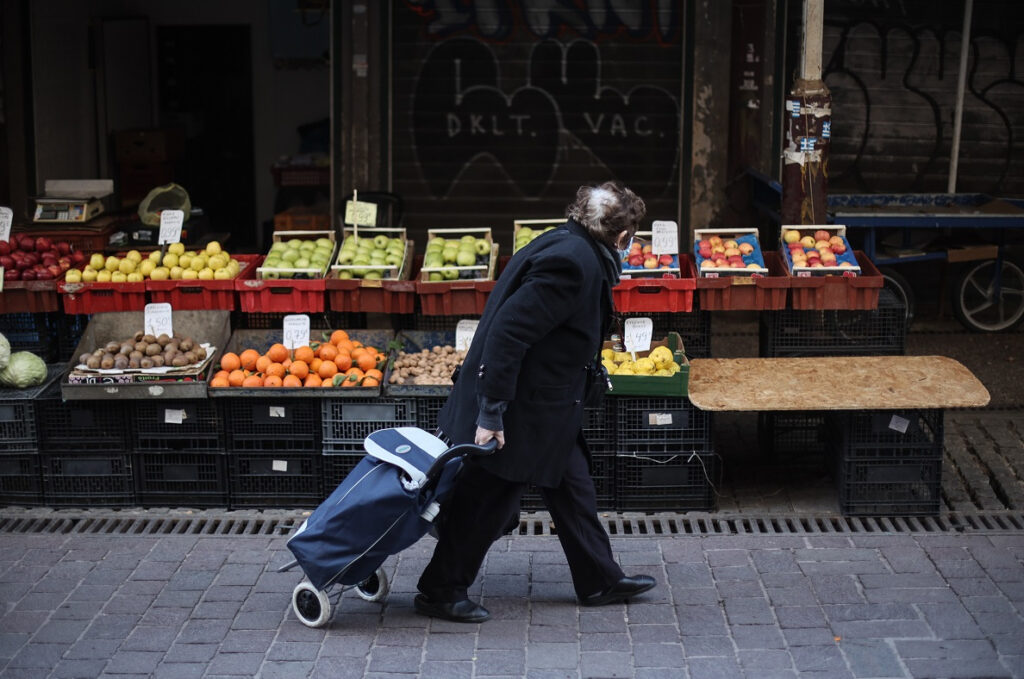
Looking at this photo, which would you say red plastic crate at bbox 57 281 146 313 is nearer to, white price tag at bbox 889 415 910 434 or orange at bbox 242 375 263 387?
orange at bbox 242 375 263 387

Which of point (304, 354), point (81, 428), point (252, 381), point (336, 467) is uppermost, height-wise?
point (304, 354)

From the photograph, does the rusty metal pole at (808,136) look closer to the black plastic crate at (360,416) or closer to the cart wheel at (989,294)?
the black plastic crate at (360,416)

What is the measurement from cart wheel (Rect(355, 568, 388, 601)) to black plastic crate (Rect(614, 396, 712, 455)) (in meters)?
1.66

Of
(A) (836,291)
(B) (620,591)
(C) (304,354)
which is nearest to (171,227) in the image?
(C) (304,354)

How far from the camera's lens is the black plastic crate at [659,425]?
6793 millimetres

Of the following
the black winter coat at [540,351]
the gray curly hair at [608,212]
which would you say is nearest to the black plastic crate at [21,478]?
the black winter coat at [540,351]

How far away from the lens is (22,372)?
23.1ft

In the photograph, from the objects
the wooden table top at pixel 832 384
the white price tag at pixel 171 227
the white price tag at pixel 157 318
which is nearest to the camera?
the wooden table top at pixel 832 384

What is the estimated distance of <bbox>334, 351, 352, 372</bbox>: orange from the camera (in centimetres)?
703

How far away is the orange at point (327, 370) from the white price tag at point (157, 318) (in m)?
1.05

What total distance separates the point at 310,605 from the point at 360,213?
319 cm

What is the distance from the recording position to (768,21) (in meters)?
10.7

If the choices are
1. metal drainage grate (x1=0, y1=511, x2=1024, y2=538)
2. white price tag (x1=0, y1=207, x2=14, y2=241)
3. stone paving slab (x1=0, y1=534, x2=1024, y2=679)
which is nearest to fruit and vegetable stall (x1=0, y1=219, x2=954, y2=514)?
metal drainage grate (x1=0, y1=511, x2=1024, y2=538)

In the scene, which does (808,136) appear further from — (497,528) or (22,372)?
(22,372)
